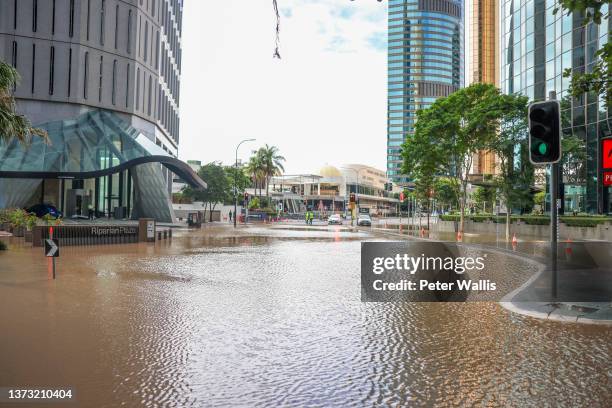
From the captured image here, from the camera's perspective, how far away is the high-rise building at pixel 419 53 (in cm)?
18975

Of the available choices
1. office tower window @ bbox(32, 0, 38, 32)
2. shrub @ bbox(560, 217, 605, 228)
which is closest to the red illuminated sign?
shrub @ bbox(560, 217, 605, 228)

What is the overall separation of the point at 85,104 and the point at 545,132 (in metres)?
45.1

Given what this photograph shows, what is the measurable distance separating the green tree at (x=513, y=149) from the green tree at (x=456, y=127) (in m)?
0.61

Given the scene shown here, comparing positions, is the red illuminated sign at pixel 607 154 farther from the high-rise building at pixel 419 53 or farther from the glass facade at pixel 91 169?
the high-rise building at pixel 419 53

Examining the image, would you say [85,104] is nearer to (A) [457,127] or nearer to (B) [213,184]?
(B) [213,184]

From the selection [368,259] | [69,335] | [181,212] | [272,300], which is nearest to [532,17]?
[368,259]

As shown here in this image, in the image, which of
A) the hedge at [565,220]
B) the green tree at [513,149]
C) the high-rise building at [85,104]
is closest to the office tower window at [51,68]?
the high-rise building at [85,104]

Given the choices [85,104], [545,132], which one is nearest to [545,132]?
[545,132]

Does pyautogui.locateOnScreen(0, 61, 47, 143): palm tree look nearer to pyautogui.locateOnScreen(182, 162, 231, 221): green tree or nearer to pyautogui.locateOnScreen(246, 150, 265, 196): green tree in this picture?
pyautogui.locateOnScreen(182, 162, 231, 221): green tree

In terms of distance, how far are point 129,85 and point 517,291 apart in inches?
1822

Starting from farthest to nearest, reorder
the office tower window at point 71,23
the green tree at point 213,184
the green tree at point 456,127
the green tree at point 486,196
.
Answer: the green tree at point 213,184, the green tree at point 486,196, the office tower window at point 71,23, the green tree at point 456,127

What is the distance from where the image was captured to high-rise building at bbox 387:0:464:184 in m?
190

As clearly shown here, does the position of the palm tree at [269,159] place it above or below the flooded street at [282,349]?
above

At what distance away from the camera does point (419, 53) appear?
189m
